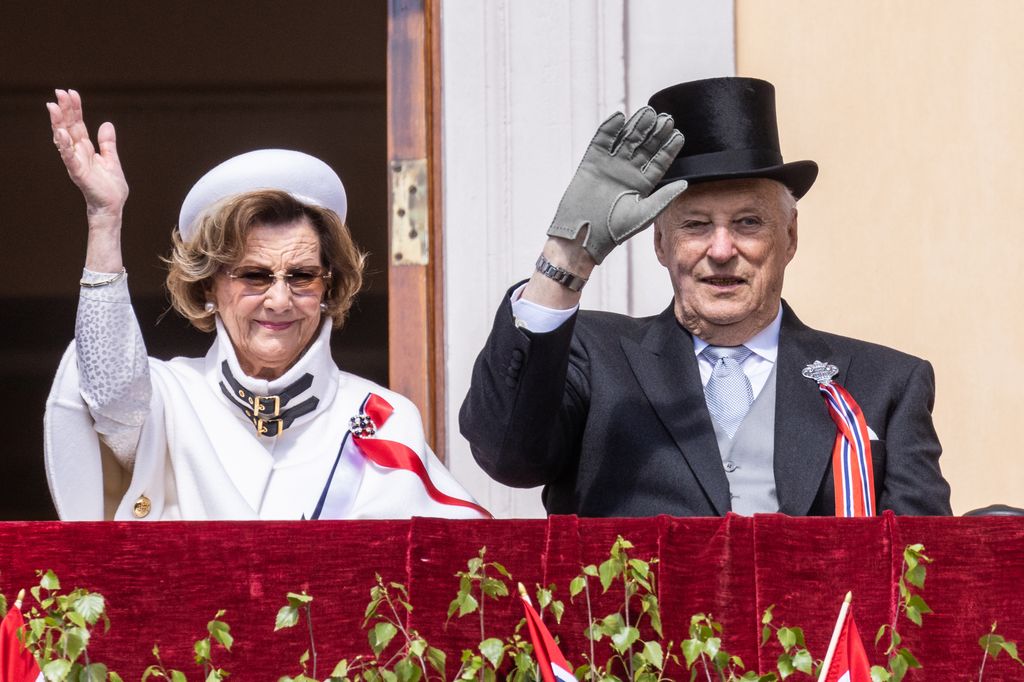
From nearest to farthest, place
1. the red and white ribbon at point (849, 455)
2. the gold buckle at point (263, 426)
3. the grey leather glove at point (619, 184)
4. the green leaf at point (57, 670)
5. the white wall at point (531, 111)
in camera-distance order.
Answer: the green leaf at point (57, 670)
the grey leather glove at point (619, 184)
the red and white ribbon at point (849, 455)
the gold buckle at point (263, 426)
the white wall at point (531, 111)

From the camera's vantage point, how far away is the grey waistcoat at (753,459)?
2.91 metres

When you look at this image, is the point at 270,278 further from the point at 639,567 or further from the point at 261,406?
the point at 639,567

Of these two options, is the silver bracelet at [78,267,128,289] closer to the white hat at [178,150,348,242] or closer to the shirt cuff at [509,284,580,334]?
the white hat at [178,150,348,242]

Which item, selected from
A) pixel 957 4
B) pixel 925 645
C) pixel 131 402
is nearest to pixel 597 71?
pixel 957 4

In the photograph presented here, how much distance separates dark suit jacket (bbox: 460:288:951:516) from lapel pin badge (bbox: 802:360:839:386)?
0.02 m

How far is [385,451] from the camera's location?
3.03m

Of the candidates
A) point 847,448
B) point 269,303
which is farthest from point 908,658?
point 269,303

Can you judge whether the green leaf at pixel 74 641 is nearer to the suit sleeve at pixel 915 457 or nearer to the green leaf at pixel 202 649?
the green leaf at pixel 202 649

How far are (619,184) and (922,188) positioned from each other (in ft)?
4.76

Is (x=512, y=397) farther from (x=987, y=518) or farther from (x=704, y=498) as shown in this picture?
(x=987, y=518)

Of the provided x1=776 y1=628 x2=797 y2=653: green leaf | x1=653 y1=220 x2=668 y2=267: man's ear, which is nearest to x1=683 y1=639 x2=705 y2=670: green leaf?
x1=776 y1=628 x2=797 y2=653: green leaf

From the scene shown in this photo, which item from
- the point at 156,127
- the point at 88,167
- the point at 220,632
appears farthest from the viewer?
the point at 156,127

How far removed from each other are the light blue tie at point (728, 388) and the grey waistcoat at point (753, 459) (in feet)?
0.05

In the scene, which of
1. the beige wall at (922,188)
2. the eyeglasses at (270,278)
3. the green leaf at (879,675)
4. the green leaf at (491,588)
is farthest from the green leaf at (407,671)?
the beige wall at (922,188)
